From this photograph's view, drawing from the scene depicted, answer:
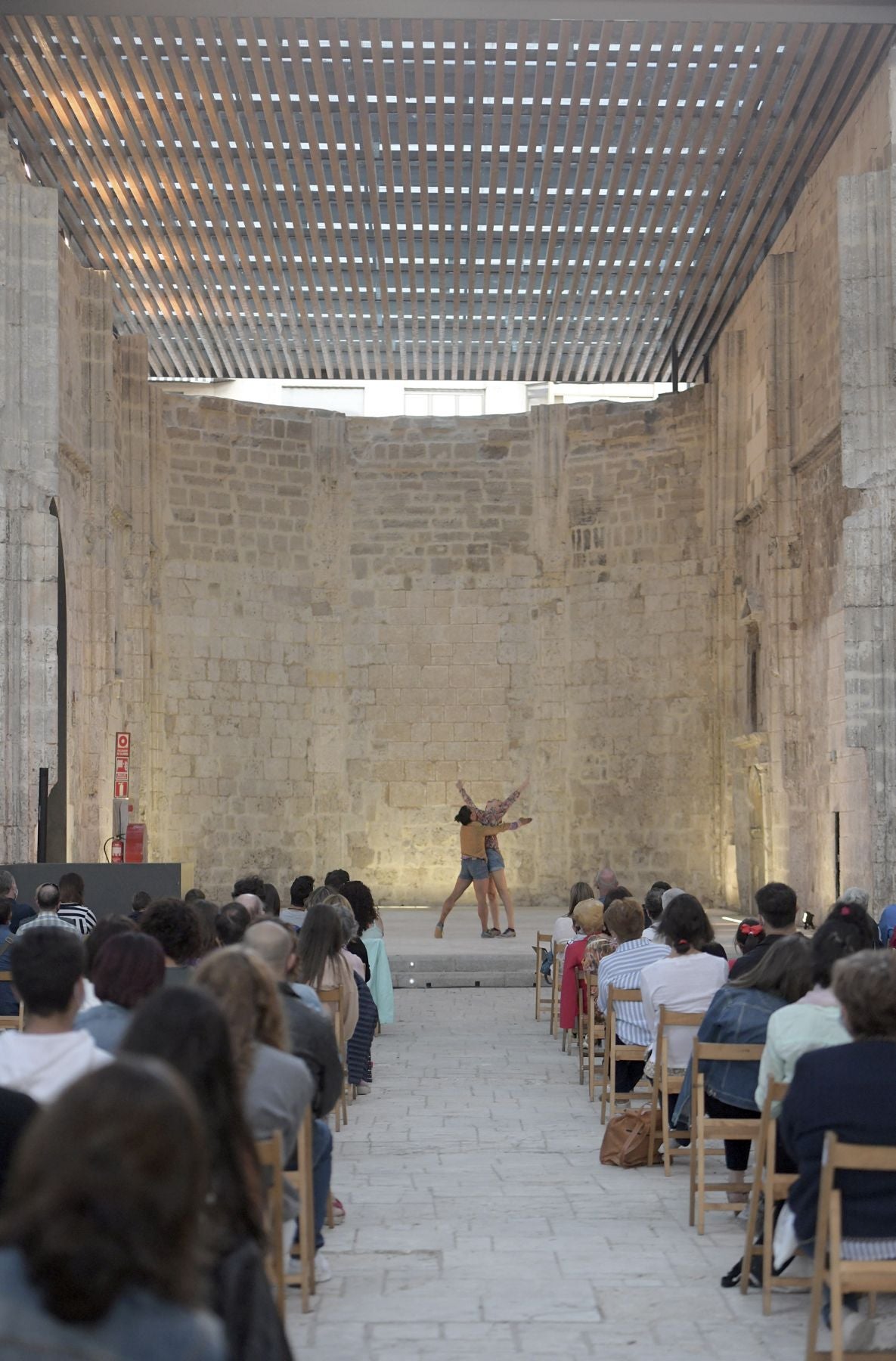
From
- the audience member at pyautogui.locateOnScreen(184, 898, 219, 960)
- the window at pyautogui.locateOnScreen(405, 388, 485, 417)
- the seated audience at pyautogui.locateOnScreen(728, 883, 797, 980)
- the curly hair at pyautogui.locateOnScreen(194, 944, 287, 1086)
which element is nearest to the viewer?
the curly hair at pyautogui.locateOnScreen(194, 944, 287, 1086)

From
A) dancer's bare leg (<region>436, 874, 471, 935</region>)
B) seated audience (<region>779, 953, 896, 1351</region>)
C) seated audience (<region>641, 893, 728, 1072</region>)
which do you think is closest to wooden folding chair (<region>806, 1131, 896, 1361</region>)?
seated audience (<region>779, 953, 896, 1351</region>)

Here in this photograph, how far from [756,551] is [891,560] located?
4195 millimetres

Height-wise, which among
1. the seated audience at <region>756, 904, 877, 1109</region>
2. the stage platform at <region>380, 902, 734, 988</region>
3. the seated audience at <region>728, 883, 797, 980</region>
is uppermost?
the seated audience at <region>728, 883, 797, 980</region>

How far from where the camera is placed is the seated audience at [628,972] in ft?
21.4

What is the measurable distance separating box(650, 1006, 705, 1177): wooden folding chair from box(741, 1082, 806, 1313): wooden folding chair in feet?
3.86

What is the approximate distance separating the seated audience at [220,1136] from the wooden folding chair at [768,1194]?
7.08 feet

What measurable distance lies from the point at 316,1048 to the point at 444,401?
71.1 ft

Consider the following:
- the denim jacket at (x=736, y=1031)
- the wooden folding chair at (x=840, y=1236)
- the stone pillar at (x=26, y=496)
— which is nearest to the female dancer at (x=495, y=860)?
the stone pillar at (x=26, y=496)

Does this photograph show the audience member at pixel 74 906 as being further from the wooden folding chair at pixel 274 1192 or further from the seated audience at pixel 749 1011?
the wooden folding chair at pixel 274 1192

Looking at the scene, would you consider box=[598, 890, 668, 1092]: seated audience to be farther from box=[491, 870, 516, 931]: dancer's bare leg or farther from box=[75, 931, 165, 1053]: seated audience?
box=[491, 870, 516, 931]: dancer's bare leg

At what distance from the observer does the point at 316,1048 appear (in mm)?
4156

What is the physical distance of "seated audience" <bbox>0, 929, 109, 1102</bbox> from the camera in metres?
3.23

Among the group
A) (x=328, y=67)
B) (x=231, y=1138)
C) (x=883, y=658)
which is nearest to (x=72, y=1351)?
(x=231, y=1138)

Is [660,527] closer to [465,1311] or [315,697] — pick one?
[315,697]
